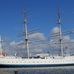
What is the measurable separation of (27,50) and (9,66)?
10390mm

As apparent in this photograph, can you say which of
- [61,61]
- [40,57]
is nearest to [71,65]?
[61,61]

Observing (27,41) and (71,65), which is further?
(27,41)

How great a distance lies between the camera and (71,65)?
103750mm

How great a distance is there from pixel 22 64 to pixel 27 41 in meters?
11.3

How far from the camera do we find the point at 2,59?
343 ft

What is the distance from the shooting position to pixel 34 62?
4085 inches

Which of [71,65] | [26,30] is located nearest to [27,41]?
[26,30]

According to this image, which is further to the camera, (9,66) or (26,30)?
(26,30)

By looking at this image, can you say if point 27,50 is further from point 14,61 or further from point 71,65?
point 71,65

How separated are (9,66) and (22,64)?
5.43 meters

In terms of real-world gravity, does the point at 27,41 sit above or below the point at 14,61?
above

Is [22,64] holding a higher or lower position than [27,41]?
lower

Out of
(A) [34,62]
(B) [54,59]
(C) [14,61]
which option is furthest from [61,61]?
(C) [14,61]

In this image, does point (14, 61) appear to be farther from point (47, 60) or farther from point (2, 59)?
point (47, 60)
